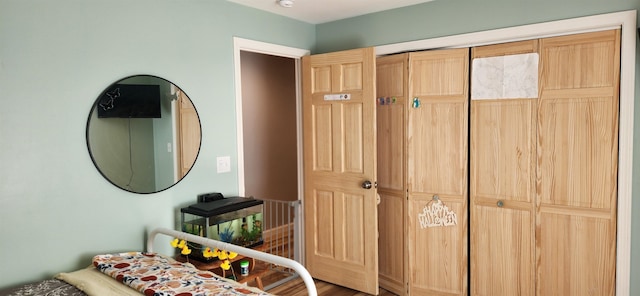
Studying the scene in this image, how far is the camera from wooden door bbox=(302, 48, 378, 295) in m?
3.23

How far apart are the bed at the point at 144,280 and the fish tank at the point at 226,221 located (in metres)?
0.39

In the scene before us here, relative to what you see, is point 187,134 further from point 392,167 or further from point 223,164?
point 392,167

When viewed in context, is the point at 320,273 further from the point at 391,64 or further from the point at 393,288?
the point at 391,64

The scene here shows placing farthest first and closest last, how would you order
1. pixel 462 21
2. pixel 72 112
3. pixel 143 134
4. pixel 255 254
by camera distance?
pixel 462 21 → pixel 143 134 → pixel 72 112 → pixel 255 254

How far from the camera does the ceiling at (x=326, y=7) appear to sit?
3121mm

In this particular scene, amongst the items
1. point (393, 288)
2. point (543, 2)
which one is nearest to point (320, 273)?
point (393, 288)

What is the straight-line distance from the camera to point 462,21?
2.99 meters

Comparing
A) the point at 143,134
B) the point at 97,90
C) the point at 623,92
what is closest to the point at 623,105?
the point at 623,92

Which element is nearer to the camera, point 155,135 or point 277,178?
point 155,135

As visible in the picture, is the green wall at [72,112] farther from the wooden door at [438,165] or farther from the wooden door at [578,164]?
the wooden door at [578,164]

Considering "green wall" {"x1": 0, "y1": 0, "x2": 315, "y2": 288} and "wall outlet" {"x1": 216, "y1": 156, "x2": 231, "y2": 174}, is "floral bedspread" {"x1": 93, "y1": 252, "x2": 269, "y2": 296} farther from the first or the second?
"wall outlet" {"x1": 216, "y1": 156, "x2": 231, "y2": 174}

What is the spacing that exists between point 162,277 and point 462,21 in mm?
2535

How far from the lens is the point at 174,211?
2775 millimetres

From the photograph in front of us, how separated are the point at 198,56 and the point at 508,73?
211 centimetres
